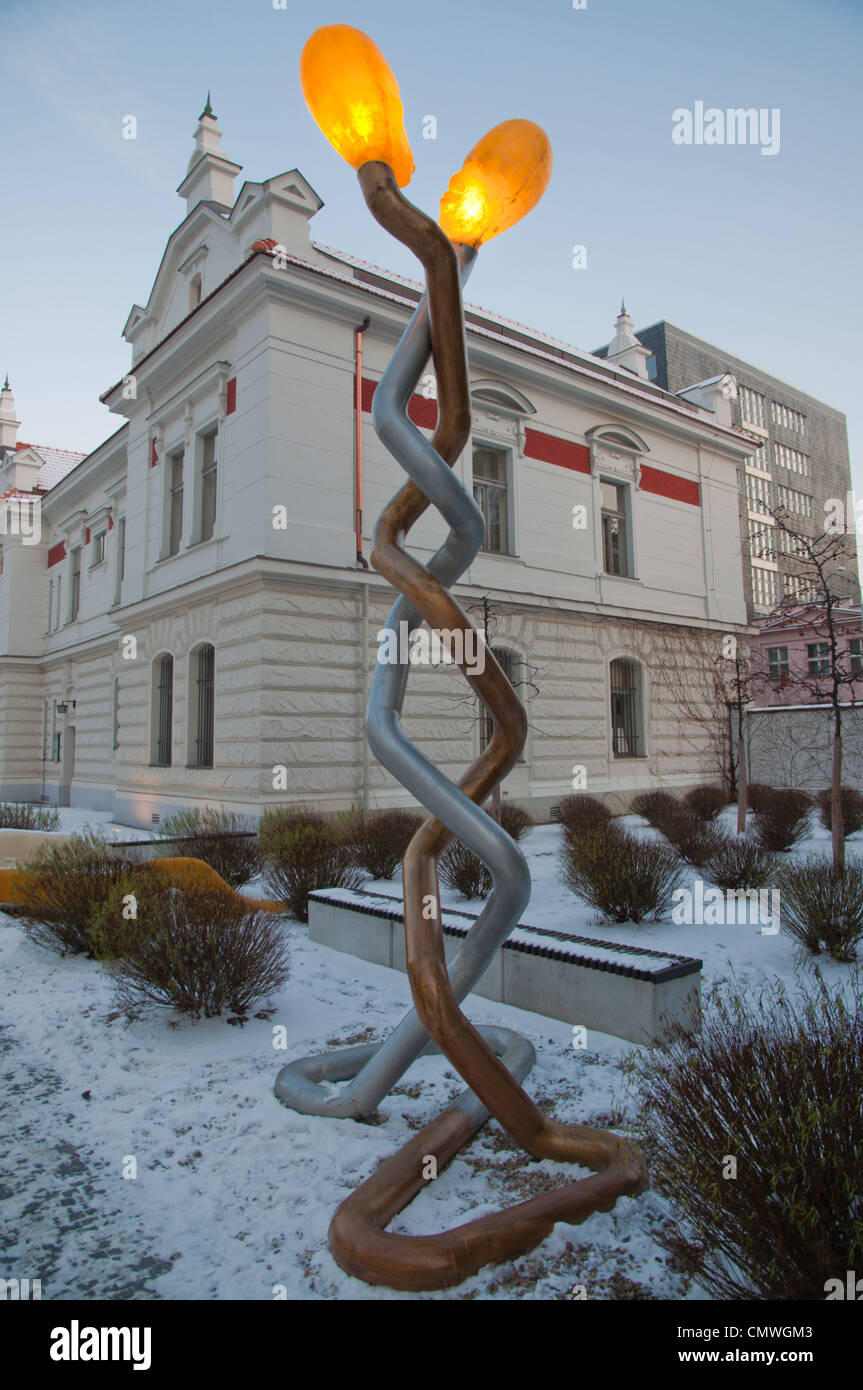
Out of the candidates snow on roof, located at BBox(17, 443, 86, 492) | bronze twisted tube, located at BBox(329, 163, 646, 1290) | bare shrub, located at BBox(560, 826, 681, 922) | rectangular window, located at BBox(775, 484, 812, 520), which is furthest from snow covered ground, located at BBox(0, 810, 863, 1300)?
rectangular window, located at BBox(775, 484, 812, 520)

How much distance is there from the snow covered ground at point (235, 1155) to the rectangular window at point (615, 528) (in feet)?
45.1

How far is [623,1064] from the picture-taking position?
156 inches

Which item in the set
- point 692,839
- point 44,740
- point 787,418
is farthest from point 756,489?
point 692,839

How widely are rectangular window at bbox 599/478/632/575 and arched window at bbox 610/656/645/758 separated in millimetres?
2246

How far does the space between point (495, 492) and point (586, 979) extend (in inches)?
507

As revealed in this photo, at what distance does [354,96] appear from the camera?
2.68 metres

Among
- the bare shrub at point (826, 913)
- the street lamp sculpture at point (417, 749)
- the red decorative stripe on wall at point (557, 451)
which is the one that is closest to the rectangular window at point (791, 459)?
the red decorative stripe on wall at point (557, 451)

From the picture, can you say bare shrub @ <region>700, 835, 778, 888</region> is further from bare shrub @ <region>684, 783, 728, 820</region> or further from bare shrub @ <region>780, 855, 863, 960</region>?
bare shrub @ <region>684, 783, 728, 820</region>

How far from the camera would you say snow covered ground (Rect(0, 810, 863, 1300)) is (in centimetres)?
243

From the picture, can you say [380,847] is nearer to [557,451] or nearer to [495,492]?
[495,492]
